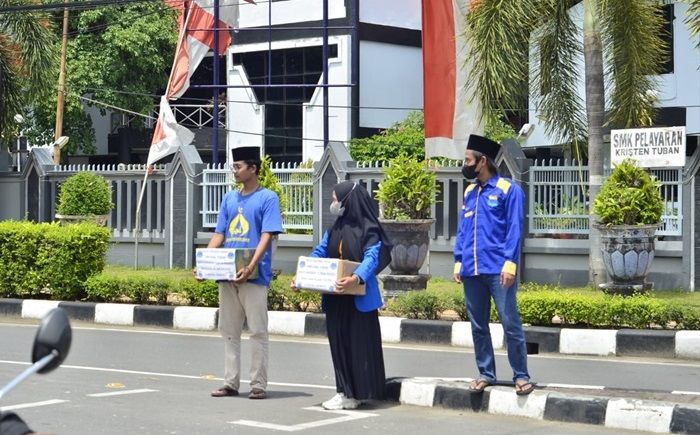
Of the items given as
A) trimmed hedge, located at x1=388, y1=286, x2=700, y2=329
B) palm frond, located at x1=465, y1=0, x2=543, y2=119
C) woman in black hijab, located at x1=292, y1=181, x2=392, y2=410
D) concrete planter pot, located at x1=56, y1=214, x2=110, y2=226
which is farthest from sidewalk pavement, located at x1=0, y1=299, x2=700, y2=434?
concrete planter pot, located at x1=56, y1=214, x2=110, y2=226

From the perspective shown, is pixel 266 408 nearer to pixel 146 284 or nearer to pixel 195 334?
pixel 195 334

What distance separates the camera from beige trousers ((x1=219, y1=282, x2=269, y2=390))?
9.11 m

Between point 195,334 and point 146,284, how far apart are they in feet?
5.52

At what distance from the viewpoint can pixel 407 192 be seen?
1566cm

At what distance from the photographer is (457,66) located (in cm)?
1867

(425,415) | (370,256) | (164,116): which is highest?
(164,116)

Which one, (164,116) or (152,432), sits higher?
(164,116)

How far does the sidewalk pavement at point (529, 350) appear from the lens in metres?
7.84

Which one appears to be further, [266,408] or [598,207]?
[598,207]

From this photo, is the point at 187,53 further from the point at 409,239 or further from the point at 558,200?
the point at 409,239

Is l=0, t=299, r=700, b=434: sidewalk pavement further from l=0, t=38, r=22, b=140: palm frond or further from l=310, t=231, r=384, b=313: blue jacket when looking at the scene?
l=0, t=38, r=22, b=140: palm frond

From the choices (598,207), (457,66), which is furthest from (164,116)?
(598,207)

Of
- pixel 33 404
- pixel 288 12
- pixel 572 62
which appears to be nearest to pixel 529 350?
pixel 33 404

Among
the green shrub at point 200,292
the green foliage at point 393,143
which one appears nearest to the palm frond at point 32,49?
the green shrub at point 200,292
